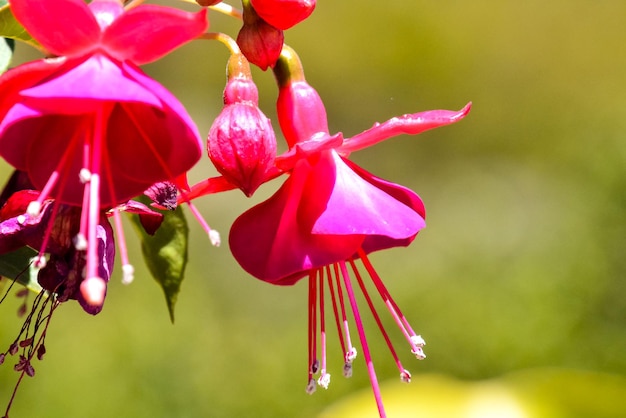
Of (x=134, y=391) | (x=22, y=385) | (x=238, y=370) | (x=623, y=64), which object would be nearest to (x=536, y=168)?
(x=623, y=64)

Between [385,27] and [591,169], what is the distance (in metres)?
1.36

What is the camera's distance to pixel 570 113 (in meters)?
3.33

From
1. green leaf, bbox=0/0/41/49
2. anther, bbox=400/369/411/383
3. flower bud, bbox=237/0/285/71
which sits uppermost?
green leaf, bbox=0/0/41/49

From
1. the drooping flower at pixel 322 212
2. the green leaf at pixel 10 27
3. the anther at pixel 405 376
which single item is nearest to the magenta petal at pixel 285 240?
the drooping flower at pixel 322 212

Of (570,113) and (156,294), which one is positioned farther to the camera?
(570,113)

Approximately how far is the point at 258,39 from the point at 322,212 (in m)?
0.13

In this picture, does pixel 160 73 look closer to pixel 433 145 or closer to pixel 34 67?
pixel 433 145

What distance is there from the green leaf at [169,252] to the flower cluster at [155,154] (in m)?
0.10

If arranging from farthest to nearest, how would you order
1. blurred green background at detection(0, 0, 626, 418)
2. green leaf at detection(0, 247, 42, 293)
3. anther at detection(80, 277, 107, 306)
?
blurred green background at detection(0, 0, 626, 418) → green leaf at detection(0, 247, 42, 293) → anther at detection(80, 277, 107, 306)

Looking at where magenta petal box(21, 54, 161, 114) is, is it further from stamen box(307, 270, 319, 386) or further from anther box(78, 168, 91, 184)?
stamen box(307, 270, 319, 386)

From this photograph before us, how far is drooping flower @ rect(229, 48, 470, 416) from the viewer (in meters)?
0.57

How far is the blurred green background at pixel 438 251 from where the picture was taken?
7.23 feet

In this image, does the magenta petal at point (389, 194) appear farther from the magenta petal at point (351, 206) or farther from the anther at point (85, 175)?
the anther at point (85, 175)

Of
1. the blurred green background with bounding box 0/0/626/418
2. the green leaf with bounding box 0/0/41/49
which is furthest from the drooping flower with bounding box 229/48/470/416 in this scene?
the blurred green background with bounding box 0/0/626/418
